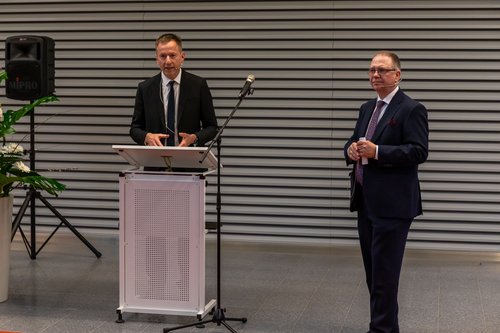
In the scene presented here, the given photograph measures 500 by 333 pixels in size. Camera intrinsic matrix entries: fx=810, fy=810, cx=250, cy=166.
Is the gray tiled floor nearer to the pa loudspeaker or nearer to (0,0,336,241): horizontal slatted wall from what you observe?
(0,0,336,241): horizontal slatted wall

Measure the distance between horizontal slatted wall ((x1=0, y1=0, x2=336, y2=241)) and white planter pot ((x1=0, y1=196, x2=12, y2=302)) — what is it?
2.49 meters

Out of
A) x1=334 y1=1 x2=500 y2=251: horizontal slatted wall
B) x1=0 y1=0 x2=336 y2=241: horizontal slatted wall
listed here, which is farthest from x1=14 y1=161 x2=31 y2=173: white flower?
x1=334 y1=1 x2=500 y2=251: horizontal slatted wall

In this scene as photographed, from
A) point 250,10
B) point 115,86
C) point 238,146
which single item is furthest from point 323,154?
point 115,86

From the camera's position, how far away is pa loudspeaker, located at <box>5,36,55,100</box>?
23.8 ft

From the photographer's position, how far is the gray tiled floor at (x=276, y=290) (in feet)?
17.4

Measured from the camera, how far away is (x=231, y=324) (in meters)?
5.29

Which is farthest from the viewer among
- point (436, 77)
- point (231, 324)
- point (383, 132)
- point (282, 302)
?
point (436, 77)

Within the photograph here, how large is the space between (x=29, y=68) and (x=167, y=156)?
278cm

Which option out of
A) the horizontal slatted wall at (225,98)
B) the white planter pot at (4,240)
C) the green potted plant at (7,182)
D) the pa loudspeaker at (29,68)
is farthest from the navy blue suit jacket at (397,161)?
the pa loudspeaker at (29,68)

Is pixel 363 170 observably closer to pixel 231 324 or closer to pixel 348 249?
pixel 231 324

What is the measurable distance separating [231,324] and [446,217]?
3.12 metres

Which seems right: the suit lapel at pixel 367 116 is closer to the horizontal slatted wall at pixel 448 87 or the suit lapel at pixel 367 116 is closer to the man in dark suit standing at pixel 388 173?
the man in dark suit standing at pixel 388 173

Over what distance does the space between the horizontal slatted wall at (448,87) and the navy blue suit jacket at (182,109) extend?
8.00 ft

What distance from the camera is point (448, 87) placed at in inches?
297
